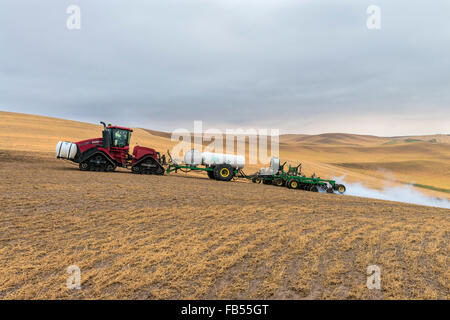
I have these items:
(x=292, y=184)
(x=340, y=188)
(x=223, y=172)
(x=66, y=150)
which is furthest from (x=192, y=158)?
(x=340, y=188)

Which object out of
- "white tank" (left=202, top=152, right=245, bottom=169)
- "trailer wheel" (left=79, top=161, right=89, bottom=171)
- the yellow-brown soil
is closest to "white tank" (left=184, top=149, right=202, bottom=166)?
"white tank" (left=202, top=152, right=245, bottom=169)

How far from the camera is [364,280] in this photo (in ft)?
15.6

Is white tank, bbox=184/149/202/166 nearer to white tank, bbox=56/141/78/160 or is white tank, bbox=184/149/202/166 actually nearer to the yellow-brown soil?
white tank, bbox=56/141/78/160

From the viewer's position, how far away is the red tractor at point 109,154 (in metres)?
17.0

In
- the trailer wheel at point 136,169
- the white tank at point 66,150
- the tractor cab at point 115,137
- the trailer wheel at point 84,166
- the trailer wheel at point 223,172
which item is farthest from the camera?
the trailer wheel at point 223,172

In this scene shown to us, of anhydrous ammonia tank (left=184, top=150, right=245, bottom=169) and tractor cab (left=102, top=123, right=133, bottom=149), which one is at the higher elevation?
tractor cab (left=102, top=123, right=133, bottom=149)

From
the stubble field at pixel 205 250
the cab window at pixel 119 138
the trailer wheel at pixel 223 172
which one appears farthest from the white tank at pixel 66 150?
the trailer wheel at pixel 223 172

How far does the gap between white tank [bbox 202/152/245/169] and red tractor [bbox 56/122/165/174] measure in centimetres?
369

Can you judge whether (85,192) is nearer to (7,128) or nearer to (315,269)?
(315,269)

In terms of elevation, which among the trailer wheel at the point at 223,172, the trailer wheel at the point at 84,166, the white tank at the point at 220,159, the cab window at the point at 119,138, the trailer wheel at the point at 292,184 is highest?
the cab window at the point at 119,138

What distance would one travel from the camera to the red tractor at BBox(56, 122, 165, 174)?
17016 mm

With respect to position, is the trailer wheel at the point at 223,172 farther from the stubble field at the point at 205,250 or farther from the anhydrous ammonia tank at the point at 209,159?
the stubble field at the point at 205,250

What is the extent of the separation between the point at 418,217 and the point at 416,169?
56.0m

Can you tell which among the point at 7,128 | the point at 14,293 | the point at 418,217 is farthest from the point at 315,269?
the point at 7,128
